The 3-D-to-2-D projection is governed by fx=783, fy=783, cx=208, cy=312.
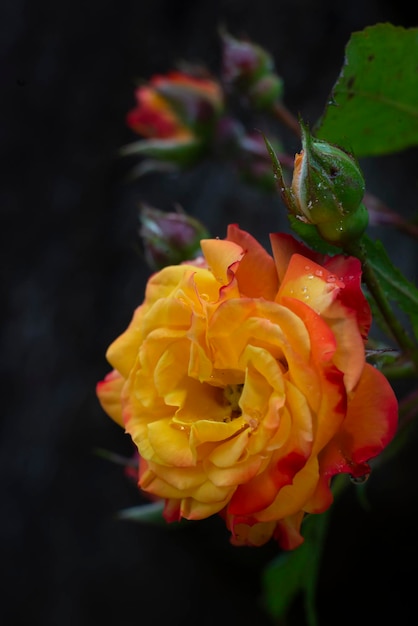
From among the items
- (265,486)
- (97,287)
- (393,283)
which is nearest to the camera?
(265,486)

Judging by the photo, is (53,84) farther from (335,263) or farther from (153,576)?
(335,263)

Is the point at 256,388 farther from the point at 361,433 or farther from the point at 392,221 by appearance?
the point at 392,221

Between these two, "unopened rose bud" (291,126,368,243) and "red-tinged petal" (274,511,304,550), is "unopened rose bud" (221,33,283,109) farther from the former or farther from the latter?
"red-tinged petal" (274,511,304,550)

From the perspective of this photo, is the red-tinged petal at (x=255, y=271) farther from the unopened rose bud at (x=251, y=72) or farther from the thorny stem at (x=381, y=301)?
the unopened rose bud at (x=251, y=72)

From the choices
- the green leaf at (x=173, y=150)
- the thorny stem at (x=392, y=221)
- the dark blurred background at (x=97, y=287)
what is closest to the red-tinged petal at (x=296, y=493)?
the thorny stem at (x=392, y=221)

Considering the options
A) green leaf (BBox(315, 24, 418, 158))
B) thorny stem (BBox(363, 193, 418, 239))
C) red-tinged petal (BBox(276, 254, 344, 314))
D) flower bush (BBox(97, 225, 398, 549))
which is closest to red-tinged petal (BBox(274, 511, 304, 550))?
flower bush (BBox(97, 225, 398, 549))

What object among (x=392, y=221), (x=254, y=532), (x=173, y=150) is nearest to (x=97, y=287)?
(x=173, y=150)

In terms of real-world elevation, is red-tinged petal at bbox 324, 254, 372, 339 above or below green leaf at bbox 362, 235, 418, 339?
above
